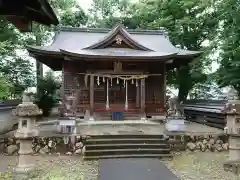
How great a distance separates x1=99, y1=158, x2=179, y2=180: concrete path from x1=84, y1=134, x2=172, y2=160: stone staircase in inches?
18.0

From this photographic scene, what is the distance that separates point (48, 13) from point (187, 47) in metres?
19.7

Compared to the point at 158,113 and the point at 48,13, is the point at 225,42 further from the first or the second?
the point at 48,13

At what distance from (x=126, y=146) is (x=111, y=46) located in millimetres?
8131

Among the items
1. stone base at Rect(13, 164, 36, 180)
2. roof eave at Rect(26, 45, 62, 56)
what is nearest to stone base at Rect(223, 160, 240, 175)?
stone base at Rect(13, 164, 36, 180)

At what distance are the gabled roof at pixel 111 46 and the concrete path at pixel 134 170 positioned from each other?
23.0 feet

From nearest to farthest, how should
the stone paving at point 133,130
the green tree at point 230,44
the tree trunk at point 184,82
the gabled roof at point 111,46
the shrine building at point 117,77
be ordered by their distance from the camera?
the green tree at point 230,44, the stone paving at point 133,130, the gabled roof at point 111,46, the shrine building at point 117,77, the tree trunk at point 184,82

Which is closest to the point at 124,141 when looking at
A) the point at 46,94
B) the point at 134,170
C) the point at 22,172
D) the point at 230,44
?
the point at 134,170

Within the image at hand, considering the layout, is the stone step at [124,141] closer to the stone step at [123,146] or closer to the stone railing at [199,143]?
the stone step at [123,146]

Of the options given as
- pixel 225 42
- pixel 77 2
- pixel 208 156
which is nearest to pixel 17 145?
pixel 208 156

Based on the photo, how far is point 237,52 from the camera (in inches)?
440

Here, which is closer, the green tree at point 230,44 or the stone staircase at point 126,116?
the green tree at point 230,44

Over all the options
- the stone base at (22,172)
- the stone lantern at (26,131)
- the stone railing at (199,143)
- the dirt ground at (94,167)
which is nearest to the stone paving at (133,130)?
the stone railing at (199,143)

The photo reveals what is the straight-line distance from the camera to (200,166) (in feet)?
26.4

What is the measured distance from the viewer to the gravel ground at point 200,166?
23.0 ft
